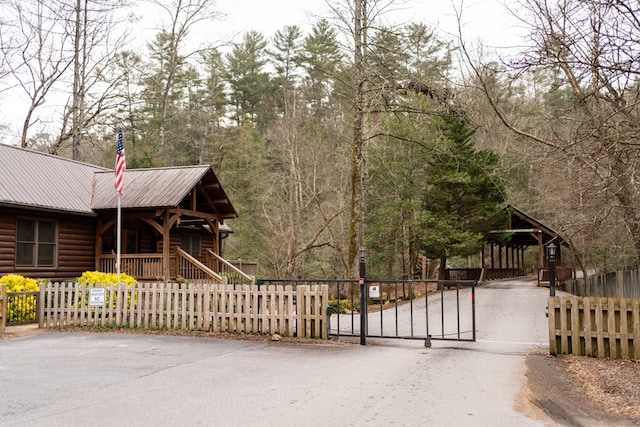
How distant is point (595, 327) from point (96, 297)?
36.6ft

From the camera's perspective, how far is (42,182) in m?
20.2

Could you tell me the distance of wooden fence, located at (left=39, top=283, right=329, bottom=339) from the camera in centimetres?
1222

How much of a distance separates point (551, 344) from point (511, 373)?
2033mm

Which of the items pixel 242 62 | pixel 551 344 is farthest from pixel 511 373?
pixel 242 62

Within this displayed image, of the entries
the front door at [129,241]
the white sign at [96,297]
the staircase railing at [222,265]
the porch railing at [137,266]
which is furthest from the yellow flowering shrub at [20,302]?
the staircase railing at [222,265]

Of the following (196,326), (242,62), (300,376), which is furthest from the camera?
(242,62)

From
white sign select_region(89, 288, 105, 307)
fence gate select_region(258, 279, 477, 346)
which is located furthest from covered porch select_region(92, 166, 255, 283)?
white sign select_region(89, 288, 105, 307)

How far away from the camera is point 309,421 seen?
614 centimetres

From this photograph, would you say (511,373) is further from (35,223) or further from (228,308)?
(35,223)

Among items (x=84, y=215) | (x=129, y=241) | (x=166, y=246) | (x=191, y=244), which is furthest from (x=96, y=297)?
(x=191, y=244)

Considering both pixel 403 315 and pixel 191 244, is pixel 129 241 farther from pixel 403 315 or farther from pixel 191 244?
pixel 403 315

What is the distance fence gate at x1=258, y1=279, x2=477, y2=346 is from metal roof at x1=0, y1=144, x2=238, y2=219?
17.3 feet

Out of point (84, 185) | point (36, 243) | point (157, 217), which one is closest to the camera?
point (36, 243)

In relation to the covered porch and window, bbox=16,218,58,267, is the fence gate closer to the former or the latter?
the covered porch
